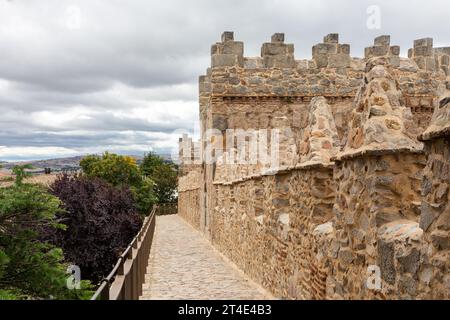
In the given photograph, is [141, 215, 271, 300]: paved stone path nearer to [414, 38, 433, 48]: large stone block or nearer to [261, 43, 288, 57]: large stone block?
[261, 43, 288, 57]: large stone block

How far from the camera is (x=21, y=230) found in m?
9.98

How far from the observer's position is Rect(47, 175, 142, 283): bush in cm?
2153

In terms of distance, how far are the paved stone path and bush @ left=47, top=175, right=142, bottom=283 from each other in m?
3.14

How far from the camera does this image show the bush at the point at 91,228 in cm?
2153

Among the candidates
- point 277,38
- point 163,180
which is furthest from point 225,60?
point 163,180

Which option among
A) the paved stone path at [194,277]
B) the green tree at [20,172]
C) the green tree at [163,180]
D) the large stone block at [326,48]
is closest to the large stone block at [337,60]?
the large stone block at [326,48]

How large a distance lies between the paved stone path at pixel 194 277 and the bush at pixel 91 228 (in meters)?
3.14

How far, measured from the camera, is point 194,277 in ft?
42.6

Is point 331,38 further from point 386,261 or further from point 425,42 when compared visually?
point 386,261

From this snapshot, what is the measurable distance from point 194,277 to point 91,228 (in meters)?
9.85

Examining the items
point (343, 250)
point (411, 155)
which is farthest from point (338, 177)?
point (411, 155)

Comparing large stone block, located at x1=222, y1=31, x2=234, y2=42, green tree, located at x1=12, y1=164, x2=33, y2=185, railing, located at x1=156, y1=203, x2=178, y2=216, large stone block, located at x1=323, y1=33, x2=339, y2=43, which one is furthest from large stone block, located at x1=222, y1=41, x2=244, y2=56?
railing, located at x1=156, y1=203, x2=178, y2=216
